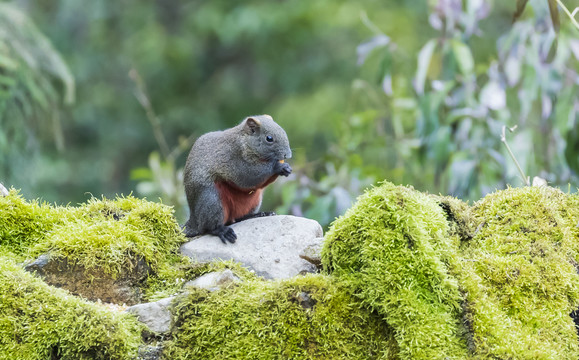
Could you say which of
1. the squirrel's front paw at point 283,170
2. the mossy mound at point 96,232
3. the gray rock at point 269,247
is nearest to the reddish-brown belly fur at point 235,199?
the squirrel's front paw at point 283,170

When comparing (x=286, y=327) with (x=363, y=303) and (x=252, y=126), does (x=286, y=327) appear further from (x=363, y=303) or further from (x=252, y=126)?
(x=252, y=126)

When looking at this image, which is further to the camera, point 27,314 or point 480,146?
point 480,146

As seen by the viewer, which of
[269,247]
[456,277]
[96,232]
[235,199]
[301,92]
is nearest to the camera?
[456,277]

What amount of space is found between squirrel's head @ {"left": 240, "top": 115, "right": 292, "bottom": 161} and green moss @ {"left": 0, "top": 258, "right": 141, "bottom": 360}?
1779 mm

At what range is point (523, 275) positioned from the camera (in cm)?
250

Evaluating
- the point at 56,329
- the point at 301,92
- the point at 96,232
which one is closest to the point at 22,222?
the point at 96,232

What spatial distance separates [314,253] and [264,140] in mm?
1259

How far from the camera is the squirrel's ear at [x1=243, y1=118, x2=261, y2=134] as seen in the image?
13.1ft

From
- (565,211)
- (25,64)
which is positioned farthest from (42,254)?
(25,64)

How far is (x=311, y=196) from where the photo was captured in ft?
17.5

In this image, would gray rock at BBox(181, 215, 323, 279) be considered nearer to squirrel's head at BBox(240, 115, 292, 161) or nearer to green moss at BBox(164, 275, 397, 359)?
green moss at BBox(164, 275, 397, 359)

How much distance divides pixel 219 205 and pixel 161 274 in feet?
2.98

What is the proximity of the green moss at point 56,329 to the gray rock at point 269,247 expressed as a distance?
2.25ft

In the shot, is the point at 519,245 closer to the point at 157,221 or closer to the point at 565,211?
the point at 565,211
